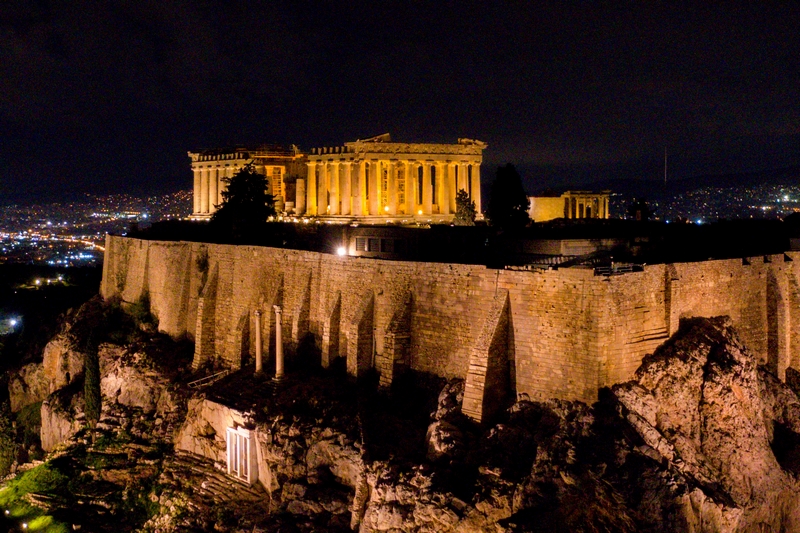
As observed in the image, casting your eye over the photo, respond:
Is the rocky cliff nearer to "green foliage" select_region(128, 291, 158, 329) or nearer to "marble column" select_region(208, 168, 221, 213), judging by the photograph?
"green foliage" select_region(128, 291, 158, 329)

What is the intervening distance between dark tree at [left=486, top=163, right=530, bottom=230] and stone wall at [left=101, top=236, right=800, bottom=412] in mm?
18900

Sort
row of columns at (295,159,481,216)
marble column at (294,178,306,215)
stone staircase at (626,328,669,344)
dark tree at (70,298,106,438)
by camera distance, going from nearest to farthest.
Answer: stone staircase at (626,328,669,344) < dark tree at (70,298,106,438) < row of columns at (295,159,481,216) < marble column at (294,178,306,215)

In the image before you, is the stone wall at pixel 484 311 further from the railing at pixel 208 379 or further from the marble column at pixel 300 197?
the marble column at pixel 300 197

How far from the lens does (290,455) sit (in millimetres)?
27969

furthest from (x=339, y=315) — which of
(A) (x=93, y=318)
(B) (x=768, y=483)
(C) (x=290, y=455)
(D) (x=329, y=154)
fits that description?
(D) (x=329, y=154)

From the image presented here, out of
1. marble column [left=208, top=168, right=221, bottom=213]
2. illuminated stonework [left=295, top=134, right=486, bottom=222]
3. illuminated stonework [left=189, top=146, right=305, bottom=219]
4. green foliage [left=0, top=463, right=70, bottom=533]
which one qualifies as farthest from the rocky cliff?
marble column [left=208, top=168, right=221, bottom=213]

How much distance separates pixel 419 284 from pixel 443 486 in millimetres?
8970

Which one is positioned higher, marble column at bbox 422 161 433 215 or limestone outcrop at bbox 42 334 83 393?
marble column at bbox 422 161 433 215

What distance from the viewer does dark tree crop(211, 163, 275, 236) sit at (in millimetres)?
48500

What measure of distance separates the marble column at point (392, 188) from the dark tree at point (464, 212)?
523 centimetres

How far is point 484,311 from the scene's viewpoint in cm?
2725

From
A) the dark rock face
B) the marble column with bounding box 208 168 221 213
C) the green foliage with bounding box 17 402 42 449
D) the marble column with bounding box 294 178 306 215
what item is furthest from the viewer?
the marble column with bounding box 208 168 221 213

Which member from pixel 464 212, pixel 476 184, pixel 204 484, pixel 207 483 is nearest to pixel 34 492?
pixel 204 484

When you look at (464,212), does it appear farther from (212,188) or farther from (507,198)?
(212,188)
